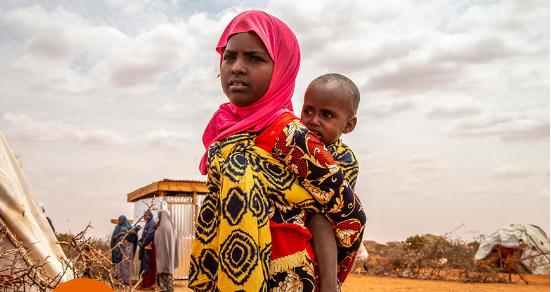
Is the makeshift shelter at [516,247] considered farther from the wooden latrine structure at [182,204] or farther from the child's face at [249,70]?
the child's face at [249,70]

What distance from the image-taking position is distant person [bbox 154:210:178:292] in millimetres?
11242

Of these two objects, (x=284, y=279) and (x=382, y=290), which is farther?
(x=382, y=290)

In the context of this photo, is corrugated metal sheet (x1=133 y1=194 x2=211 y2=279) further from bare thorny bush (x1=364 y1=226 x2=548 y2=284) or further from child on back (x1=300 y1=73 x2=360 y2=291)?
child on back (x1=300 y1=73 x2=360 y2=291)

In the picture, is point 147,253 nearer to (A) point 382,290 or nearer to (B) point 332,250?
(A) point 382,290

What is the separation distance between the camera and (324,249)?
174 cm

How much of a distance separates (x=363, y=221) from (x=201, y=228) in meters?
0.63

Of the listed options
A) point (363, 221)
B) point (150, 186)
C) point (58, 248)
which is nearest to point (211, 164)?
point (363, 221)

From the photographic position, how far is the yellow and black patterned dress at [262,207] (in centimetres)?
164

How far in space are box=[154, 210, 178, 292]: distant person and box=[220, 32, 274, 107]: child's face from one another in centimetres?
1009

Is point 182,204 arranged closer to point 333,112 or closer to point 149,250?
point 149,250

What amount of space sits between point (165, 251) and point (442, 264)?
29.6 feet

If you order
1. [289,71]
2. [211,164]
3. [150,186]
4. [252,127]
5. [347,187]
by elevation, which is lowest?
[347,187]

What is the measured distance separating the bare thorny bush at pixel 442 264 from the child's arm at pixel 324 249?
13.4 m

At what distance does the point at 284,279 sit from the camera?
5.53ft
